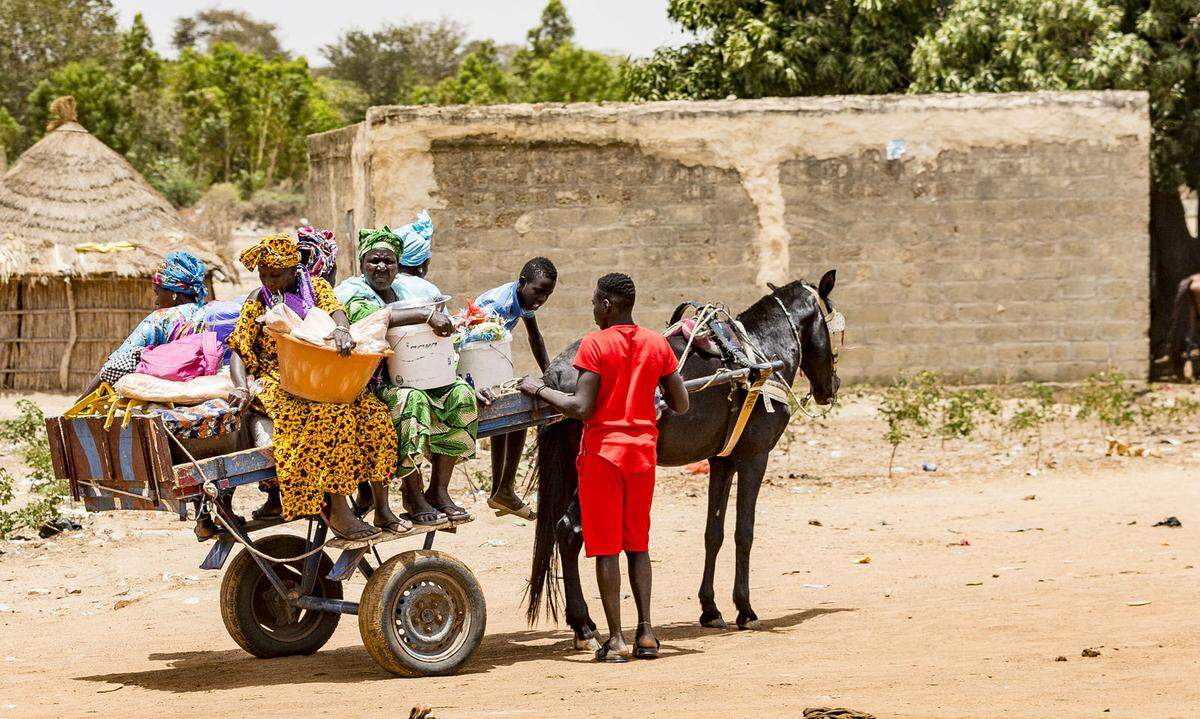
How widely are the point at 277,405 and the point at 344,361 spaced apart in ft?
1.06

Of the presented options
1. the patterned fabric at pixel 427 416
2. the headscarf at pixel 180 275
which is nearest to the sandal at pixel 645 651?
the patterned fabric at pixel 427 416

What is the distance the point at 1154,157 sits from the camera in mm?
17656

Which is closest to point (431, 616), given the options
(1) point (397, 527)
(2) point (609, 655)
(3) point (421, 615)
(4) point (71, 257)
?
(3) point (421, 615)

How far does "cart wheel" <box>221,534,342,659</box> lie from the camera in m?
6.41

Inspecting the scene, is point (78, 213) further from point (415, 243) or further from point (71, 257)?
point (415, 243)

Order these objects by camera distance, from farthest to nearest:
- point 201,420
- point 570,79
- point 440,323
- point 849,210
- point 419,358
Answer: point 570,79 → point 849,210 → point 419,358 → point 440,323 → point 201,420

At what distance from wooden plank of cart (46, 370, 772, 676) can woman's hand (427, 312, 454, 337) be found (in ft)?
1.61

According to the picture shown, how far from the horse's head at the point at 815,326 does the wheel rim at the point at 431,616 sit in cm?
235

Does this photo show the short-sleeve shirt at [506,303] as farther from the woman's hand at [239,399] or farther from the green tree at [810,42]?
the green tree at [810,42]

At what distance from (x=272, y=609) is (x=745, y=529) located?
2214 mm

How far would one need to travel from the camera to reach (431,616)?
19.7ft

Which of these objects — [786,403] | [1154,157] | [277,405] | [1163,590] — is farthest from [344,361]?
[1154,157]

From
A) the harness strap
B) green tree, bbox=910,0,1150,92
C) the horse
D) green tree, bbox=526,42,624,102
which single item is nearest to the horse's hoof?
the harness strap

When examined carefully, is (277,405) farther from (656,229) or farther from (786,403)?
(656,229)
